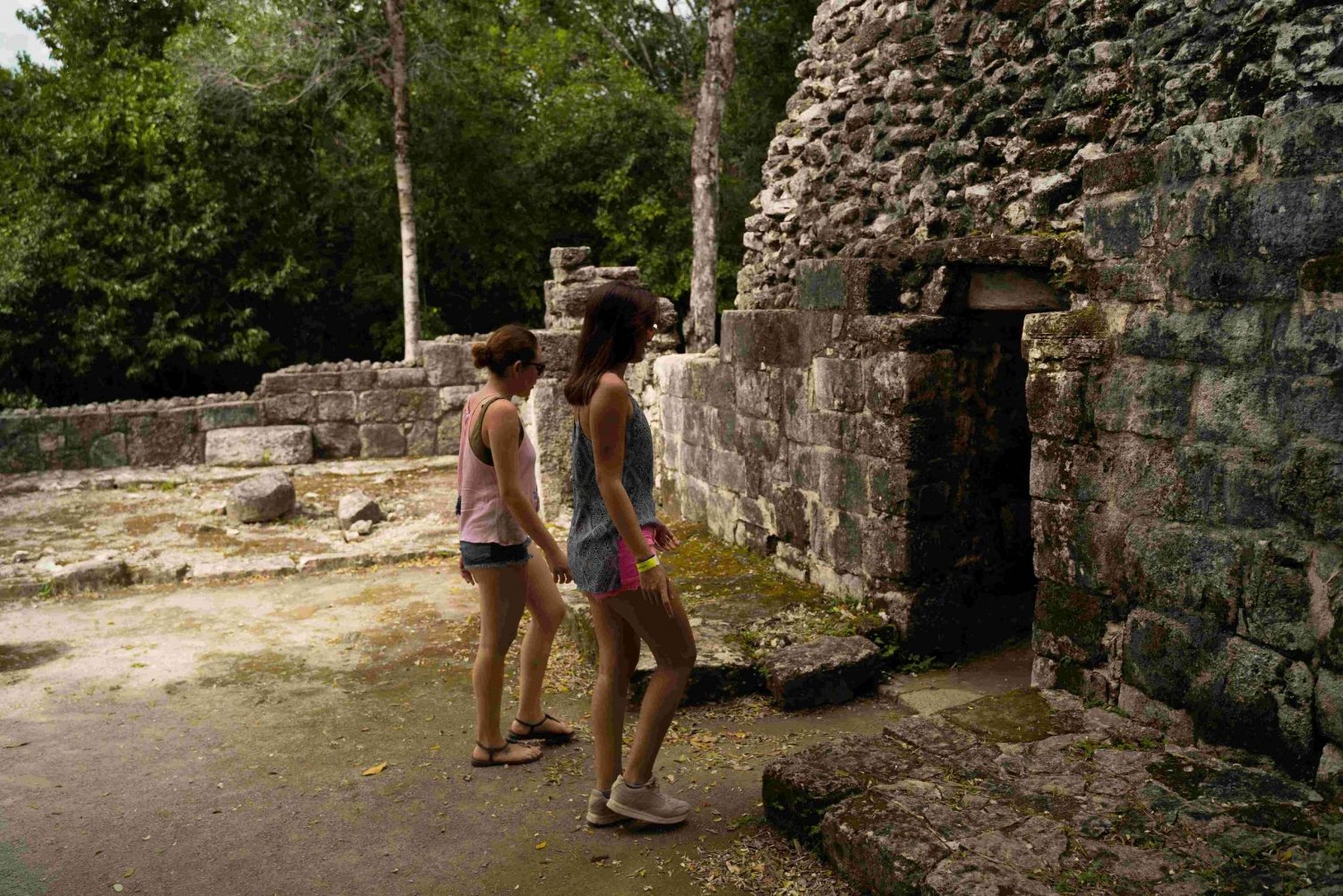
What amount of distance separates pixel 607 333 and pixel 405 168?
1628 centimetres

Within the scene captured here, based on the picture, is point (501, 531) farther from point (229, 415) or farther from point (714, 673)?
point (229, 415)

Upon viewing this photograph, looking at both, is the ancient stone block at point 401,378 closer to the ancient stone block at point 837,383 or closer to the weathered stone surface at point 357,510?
the weathered stone surface at point 357,510

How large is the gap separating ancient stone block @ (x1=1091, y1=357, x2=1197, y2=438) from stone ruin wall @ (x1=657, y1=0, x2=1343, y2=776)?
13 mm

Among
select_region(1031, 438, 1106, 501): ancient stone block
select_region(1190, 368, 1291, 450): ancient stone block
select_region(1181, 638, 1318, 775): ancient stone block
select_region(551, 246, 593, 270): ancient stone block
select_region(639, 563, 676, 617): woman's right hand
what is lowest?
select_region(1181, 638, 1318, 775): ancient stone block

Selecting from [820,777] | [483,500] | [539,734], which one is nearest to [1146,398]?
[820,777]

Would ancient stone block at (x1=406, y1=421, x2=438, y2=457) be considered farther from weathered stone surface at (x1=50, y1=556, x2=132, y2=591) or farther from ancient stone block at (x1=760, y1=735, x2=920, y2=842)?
ancient stone block at (x1=760, y1=735, x2=920, y2=842)

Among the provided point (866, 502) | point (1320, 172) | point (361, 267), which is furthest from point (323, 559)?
point (361, 267)

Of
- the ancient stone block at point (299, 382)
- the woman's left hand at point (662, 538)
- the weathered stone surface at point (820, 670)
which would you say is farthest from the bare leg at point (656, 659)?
the ancient stone block at point (299, 382)

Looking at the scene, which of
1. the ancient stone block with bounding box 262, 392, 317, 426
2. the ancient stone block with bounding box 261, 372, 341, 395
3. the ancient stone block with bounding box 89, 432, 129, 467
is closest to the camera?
the ancient stone block with bounding box 89, 432, 129, 467

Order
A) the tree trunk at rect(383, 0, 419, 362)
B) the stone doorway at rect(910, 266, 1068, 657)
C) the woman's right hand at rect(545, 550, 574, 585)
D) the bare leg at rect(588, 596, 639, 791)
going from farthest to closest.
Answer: the tree trunk at rect(383, 0, 419, 362) → the stone doorway at rect(910, 266, 1068, 657) → the woman's right hand at rect(545, 550, 574, 585) → the bare leg at rect(588, 596, 639, 791)

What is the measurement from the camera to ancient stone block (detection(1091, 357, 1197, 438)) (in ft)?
13.8

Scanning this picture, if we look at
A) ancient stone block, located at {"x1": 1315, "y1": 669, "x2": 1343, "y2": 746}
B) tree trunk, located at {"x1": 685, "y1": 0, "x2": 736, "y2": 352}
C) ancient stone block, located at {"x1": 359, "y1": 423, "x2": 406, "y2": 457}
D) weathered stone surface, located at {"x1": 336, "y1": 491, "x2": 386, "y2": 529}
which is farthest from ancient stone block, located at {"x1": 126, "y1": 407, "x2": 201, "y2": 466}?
ancient stone block, located at {"x1": 1315, "y1": 669, "x2": 1343, "y2": 746}

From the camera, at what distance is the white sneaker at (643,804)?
13.9 feet

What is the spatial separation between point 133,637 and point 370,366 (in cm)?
821
